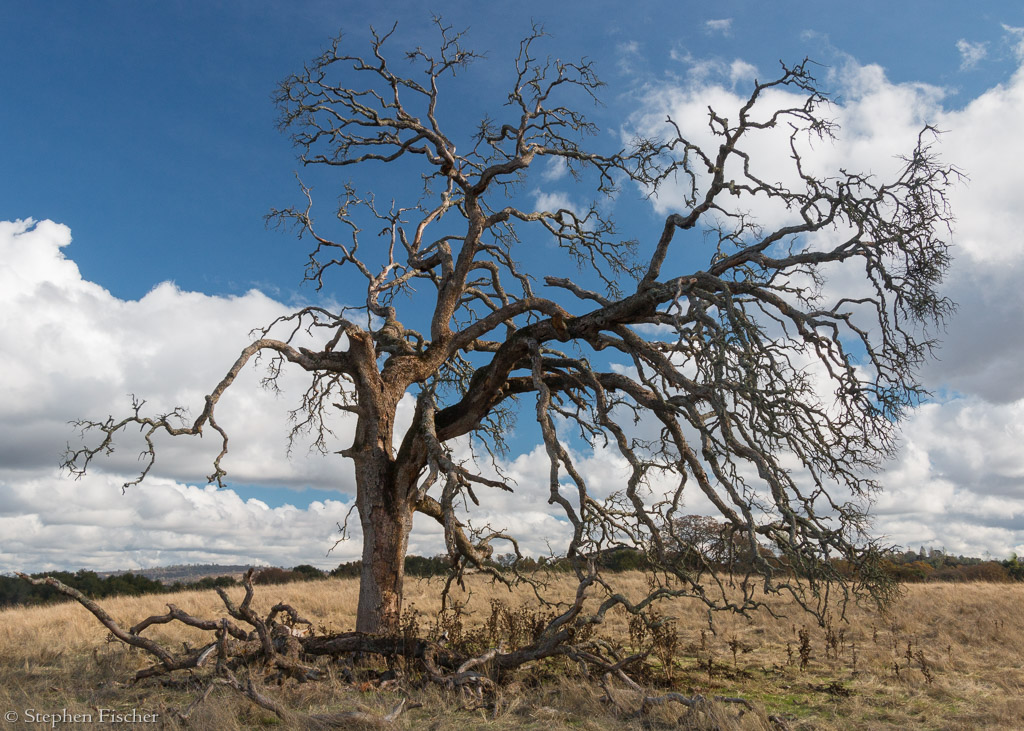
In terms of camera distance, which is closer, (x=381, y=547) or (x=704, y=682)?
(x=704, y=682)

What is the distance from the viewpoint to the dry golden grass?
25.3 feet

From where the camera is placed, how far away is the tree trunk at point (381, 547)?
1146 centimetres

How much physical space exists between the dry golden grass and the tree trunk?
1.36 metres

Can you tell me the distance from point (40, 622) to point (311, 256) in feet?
34.3

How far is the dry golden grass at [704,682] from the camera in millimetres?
7719

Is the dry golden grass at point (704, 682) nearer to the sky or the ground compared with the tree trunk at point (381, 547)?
nearer to the ground

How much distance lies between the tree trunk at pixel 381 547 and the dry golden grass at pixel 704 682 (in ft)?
4.46

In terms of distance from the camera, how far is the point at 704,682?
33.7 feet

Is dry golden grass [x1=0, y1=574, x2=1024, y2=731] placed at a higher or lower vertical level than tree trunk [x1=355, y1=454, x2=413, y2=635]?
lower

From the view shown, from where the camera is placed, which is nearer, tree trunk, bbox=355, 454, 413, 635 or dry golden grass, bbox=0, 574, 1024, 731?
dry golden grass, bbox=0, 574, 1024, 731

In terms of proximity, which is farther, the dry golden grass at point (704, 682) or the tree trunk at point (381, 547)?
the tree trunk at point (381, 547)

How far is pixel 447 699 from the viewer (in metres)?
8.27

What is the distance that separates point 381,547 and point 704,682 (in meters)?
5.44

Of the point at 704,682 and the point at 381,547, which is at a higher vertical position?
the point at 381,547
